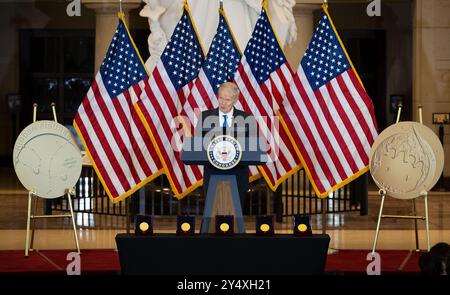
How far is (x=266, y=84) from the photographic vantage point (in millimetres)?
13562

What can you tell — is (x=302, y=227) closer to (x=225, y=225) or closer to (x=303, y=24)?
(x=225, y=225)

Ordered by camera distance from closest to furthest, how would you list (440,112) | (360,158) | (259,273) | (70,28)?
(259,273) < (360,158) < (440,112) < (70,28)

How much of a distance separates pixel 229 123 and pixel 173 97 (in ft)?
6.37

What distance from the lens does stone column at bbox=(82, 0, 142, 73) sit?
887 inches

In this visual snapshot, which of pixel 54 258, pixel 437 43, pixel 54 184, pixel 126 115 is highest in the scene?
pixel 437 43

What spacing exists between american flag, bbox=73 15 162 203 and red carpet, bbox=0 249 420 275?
0.82 metres

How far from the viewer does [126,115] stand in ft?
Result: 43.4

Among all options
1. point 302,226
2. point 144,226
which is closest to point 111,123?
point 144,226

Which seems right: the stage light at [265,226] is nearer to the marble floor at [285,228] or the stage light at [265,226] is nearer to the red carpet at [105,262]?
the red carpet at [105,262]

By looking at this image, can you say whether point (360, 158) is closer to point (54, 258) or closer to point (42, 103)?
point (54, 258)

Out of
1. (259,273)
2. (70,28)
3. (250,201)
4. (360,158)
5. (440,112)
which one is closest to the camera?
(259,273)

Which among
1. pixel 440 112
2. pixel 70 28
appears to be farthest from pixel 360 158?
pixel 70 28

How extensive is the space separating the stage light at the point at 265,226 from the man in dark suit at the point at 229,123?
101cm
